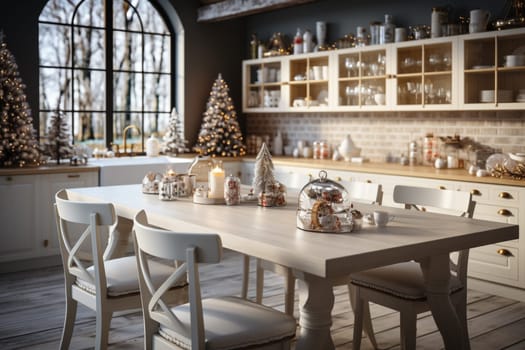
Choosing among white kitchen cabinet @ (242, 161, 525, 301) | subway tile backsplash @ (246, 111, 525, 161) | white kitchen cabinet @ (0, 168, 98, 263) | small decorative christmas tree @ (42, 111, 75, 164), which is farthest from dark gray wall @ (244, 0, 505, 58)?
white kitchen cabinet @ (0, 168, 98, 263)

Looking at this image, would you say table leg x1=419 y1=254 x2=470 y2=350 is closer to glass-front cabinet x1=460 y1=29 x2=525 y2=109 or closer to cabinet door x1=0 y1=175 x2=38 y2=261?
glass-front cabinet x1=460 y1=29 x2=525 y2=109

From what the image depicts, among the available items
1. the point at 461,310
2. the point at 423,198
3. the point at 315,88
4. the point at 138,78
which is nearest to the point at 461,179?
the point at 423,198

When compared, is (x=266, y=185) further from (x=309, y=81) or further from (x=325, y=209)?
(x=309, y=81)

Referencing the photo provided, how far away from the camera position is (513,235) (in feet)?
9.20

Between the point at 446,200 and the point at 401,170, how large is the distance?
2085mm

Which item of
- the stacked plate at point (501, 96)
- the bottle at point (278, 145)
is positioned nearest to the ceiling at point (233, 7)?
the bottle at point (278, 145)

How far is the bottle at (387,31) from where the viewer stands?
236 inches

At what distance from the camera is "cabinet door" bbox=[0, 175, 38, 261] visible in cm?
532

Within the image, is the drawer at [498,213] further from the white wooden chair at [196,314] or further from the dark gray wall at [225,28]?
the white wooden chair at [196,314]

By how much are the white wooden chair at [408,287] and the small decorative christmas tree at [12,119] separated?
142 inches

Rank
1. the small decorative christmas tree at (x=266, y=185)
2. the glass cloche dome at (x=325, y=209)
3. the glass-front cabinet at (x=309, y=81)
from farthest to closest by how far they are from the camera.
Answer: the glass-front cabinet at (x=309, y=81) → the small decorative christmas tree at (x=266, y=185) → the glass cloche dome at (x=325, y=209)

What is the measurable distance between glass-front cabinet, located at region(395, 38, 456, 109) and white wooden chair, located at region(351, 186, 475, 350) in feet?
7.26

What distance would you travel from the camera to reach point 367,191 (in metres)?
3.79

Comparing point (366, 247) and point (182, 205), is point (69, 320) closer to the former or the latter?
point (182, 205)
